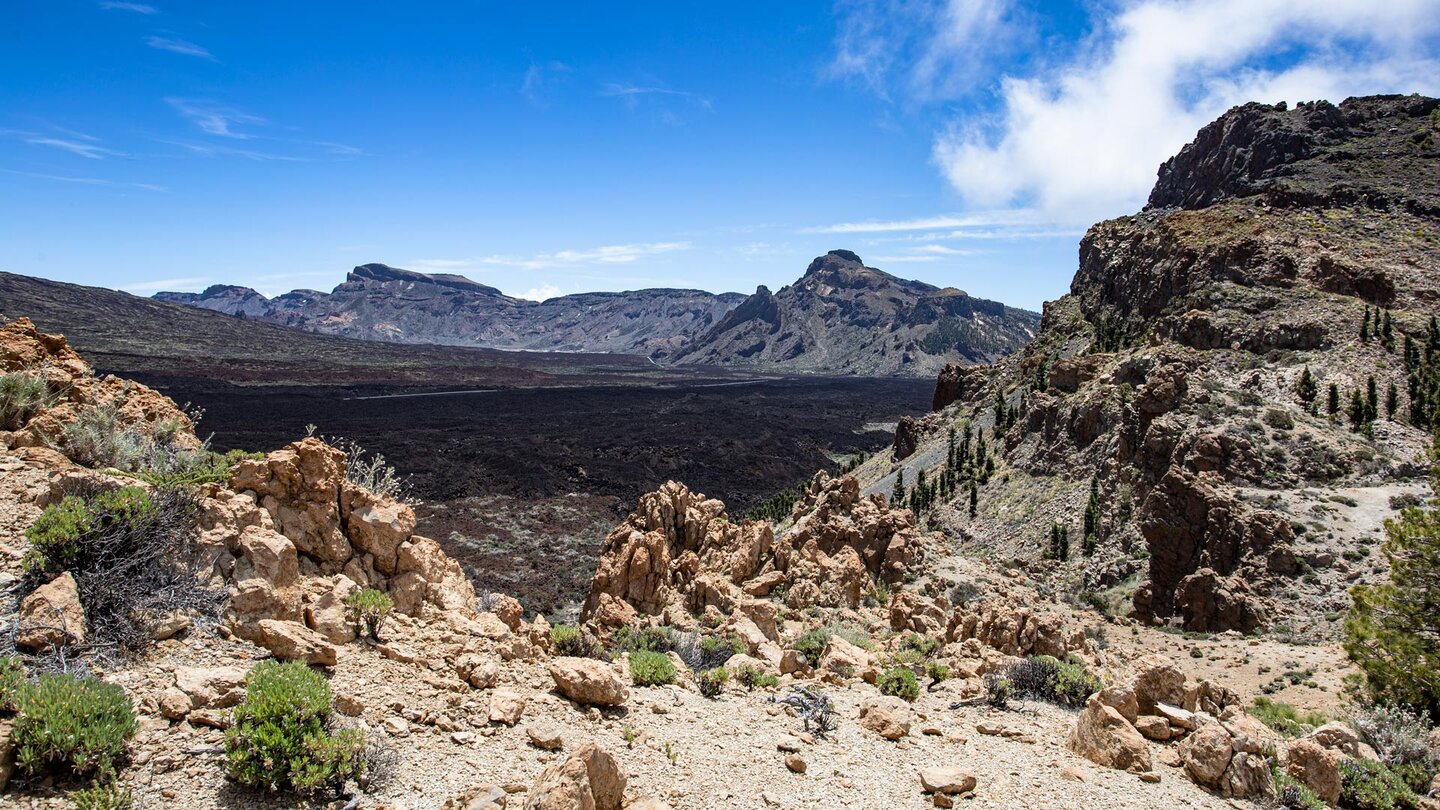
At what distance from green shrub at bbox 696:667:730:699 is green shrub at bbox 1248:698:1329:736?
23.6ft

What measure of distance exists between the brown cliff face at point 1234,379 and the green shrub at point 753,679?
609 inches

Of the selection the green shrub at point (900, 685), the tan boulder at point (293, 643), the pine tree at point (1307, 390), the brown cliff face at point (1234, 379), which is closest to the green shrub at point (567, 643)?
the tan boulder at point (293, 643)

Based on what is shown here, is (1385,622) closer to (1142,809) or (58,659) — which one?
(1142,809)

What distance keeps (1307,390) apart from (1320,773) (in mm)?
24388

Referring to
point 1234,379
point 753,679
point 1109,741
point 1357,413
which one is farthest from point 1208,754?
point 1234,379

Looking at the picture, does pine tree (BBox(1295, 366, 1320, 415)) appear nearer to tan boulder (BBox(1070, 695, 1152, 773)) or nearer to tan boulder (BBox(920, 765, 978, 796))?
tan boulder (BBox(1070, 695, 1152, 773))

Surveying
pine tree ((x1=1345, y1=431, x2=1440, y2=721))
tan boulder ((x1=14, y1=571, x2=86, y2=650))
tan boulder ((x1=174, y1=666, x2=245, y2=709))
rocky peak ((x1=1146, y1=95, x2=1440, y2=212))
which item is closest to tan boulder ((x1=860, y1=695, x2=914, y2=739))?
tan boulder ((x1=174, y1=666, x2=245, y2=709))

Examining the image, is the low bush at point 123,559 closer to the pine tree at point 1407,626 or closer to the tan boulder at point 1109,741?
the tan boulder at point 1109,741

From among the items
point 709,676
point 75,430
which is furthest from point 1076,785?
point 75,430

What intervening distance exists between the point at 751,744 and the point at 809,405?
121560 millimetres

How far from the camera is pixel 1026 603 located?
62.3ft

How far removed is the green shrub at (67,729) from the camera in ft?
14.0

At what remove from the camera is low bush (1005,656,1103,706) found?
9.24 metres

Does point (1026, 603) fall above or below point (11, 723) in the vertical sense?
below
